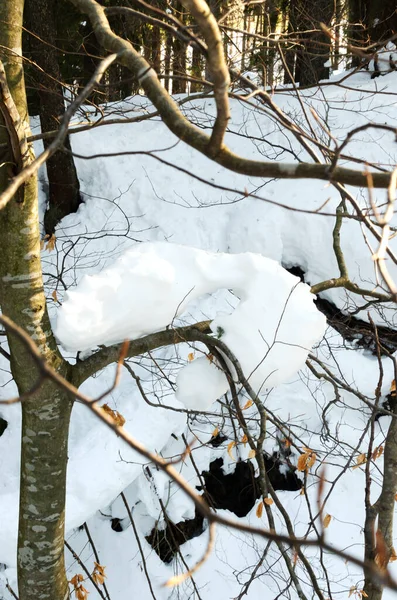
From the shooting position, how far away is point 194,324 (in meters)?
2.33

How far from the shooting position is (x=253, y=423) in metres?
5.71

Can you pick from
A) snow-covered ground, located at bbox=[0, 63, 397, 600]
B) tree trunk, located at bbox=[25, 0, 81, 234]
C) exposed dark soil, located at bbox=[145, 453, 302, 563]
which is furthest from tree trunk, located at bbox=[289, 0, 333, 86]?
exposed dark soil, located at bbox=[145, 453, 302, 563]

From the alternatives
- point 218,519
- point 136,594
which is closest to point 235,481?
point 136,594

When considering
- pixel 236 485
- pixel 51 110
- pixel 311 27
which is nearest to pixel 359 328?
pixel 236 485

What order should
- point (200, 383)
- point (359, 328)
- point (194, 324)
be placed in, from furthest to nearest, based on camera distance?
1. point (359, 328)
2. point (194, 324)
3. point (200, 383)

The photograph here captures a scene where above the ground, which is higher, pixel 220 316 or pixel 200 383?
pixel 220 316

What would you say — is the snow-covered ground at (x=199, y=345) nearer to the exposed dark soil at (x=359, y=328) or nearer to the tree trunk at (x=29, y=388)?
the exposed dark soil at (x=359, y=328)

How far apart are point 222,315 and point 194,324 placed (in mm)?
163

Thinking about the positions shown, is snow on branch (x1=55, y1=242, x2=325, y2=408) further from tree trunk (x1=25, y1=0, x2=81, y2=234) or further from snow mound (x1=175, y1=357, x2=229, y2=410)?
tree trunk (x1=25, y1=0, x2=81, y2=234)

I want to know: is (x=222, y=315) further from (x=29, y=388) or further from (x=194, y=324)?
(x=29, y=388)

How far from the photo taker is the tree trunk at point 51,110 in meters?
5.89

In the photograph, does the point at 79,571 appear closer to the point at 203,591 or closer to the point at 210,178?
the point at 203,591

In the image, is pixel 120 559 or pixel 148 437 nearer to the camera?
pixel 148 437

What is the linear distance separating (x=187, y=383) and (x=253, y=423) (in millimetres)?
3741
